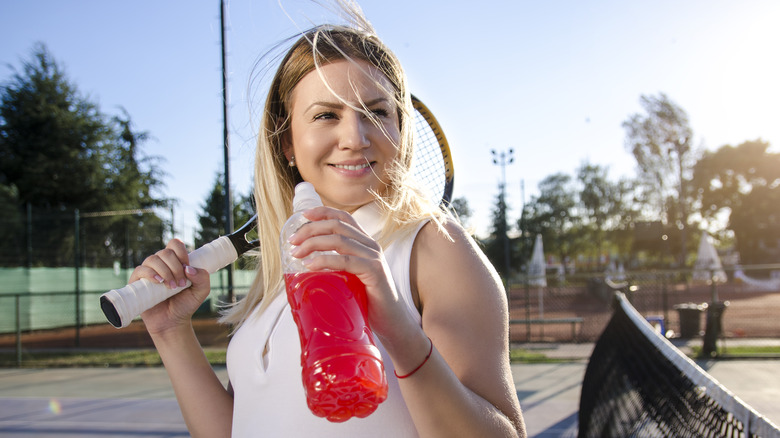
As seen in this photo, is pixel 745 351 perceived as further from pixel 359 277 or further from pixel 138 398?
pixel 359 277

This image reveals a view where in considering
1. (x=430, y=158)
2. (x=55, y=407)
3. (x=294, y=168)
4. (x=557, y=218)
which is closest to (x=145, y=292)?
(x=294, y=168)

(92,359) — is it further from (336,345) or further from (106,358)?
(336,345)

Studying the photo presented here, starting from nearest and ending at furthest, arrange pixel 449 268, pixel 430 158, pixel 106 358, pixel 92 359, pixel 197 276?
pixel 449 268, pixel 197 276, pixel 430 158, pixel 92 359, pixel 106 358

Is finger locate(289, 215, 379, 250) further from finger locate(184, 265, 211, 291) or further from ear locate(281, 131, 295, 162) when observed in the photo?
ear locate(281, 131, 295, 162)

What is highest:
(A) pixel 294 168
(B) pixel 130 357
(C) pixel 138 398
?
(A) pixel 294 168

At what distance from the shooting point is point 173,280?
1257 mm

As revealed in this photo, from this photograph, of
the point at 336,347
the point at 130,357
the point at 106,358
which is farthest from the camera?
the point at 130,357

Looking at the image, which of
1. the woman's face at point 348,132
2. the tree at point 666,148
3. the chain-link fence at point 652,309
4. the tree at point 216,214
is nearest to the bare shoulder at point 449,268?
the woman's face at point 348,132

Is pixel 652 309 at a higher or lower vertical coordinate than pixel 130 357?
higher

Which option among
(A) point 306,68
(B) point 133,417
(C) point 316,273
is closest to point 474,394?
(C) point 316,273

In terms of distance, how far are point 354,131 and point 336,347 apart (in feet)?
1.78

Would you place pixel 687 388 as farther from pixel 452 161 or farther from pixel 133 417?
pixel 133 417

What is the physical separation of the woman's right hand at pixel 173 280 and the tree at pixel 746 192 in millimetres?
56393

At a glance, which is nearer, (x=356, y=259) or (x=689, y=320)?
(x=356, y=259)
